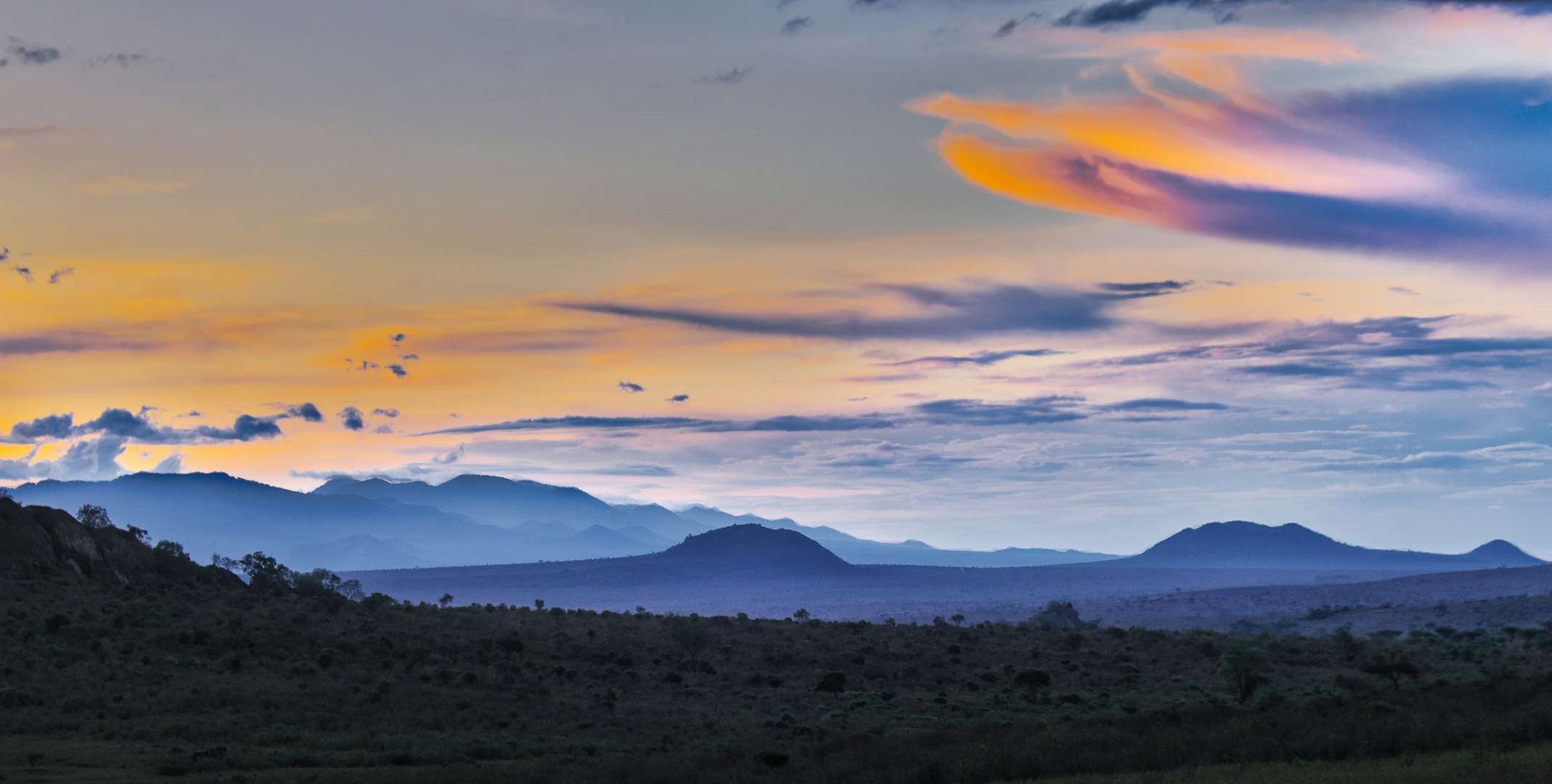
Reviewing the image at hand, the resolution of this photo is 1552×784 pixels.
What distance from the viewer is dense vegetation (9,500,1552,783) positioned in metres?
32.9

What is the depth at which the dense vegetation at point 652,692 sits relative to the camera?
108ft

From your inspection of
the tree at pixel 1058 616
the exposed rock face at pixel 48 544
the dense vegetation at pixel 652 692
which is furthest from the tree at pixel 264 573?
the tree at pixel 1058 616

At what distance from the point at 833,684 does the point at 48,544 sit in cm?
5399

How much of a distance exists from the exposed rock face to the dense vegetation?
37 cm

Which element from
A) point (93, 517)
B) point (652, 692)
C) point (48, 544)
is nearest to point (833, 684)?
point (652, 692)

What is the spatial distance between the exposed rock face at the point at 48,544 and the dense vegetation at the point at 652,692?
1.22ft

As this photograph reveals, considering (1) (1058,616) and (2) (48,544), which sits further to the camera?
(1) (1058,616)

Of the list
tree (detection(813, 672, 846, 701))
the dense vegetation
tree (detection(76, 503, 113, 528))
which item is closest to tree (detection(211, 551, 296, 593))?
the dense vegetation

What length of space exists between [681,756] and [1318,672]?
4282 centimetres

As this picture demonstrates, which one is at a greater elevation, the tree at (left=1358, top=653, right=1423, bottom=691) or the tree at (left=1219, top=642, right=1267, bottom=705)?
the tree at (left=1219, top=642, right=1267, bottom=705)

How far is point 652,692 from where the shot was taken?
2190 inches

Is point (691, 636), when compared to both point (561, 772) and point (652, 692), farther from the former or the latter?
point (561, 772)

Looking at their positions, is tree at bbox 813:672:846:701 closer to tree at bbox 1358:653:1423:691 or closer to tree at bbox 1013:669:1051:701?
tree at bbox 1013:669:1051:701

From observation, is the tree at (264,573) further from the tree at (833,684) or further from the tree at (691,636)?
the tree at (833,684)
